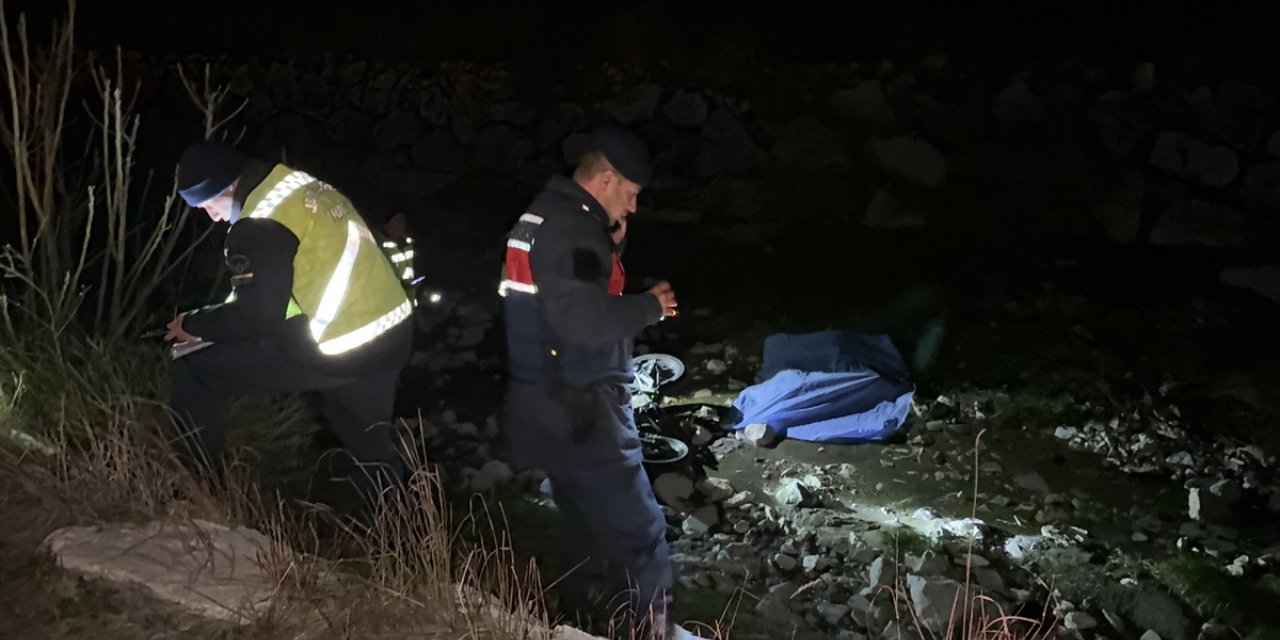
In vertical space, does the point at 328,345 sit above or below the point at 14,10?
below

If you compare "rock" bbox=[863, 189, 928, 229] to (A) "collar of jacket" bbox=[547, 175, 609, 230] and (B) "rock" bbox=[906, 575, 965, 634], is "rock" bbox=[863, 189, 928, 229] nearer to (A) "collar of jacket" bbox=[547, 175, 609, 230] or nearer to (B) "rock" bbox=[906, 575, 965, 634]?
(B) "rock" bbox=[906, 575, 965, 634]

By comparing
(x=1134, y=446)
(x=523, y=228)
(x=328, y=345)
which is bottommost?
(x=1134, y=446)

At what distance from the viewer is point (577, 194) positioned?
3.12m

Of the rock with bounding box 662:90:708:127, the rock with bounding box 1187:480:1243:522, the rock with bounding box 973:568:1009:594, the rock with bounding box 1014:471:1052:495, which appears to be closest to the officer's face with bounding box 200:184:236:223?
the rock with bounding box 973:568:1009:594

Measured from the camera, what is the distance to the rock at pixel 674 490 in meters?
4.30

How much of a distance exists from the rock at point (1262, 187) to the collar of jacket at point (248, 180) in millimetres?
7170

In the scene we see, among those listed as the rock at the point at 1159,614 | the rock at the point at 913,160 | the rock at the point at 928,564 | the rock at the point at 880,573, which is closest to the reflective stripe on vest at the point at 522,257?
the rock at the point at 880,573

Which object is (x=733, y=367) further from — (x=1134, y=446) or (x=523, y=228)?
(x=523, y=228)

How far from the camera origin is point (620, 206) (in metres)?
3.22

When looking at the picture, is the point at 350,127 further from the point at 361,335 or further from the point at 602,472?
the point at 602,472

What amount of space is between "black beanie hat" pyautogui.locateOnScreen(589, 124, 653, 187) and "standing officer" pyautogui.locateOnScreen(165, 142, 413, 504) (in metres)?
0.85

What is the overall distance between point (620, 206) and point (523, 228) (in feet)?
1.00

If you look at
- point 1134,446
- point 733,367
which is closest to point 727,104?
point 733,367

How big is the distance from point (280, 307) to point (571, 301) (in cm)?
88
